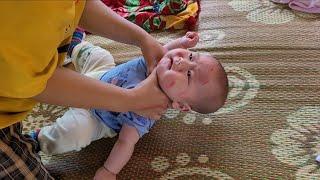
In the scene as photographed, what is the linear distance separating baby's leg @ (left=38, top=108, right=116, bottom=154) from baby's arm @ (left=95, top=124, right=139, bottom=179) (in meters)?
0.06

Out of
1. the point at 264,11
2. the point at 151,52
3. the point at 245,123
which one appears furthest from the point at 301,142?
the point at 264,11

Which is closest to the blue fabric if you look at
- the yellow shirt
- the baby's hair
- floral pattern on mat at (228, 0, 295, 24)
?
the baby's hair

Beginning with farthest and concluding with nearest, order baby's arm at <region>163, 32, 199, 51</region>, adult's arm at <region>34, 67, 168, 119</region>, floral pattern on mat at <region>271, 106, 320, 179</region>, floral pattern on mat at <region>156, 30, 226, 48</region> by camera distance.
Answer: floral pattern on mat at <region>156, 30, 226, 48</region>
baby's arm at <region>163, 32, 199, 51</region>
floral pattern on mat at <region>271, 106, 320, 179</region>
adult's arm at <region>34, 67, 168, 119</region>

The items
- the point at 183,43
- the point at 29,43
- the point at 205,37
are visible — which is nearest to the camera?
the point at 29,43

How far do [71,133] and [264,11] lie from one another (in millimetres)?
669

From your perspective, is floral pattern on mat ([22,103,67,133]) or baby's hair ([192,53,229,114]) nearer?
baby's hair ([192,53,229,114])

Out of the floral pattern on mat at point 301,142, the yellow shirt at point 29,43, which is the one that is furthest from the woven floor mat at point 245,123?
the yellow shirt at point 29,43

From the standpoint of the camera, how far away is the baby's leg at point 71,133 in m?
0.90

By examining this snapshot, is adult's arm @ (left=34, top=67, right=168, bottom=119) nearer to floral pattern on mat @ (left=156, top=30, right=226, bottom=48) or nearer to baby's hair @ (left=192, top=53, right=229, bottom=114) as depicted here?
baby's hair @ (left=192, top=53, right=229, bottom=114)

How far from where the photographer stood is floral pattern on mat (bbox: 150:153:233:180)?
87 centimetres

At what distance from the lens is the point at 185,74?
89 cm

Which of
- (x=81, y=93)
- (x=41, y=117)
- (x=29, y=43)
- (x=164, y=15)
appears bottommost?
(x=41, y=117)

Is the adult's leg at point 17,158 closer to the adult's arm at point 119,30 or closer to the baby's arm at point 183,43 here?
the adult's arm at point 119,30

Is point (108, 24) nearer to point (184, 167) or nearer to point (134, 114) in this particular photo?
point (134, 114)
